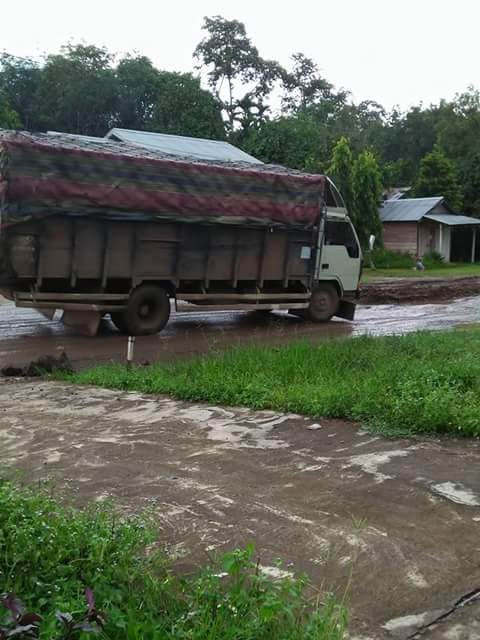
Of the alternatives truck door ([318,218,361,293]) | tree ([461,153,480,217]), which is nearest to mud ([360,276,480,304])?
truck door ([318,218,361,293])

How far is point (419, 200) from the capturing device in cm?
4006

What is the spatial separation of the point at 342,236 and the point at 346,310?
5.83 feet

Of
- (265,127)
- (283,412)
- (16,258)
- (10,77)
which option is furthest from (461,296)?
(10,77)

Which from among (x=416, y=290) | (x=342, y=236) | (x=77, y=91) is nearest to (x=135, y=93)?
(x=77, y=91)

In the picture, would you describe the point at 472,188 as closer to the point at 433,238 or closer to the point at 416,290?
the point at 433,238

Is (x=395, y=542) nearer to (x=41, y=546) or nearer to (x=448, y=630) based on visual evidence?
(x=448, y=630)

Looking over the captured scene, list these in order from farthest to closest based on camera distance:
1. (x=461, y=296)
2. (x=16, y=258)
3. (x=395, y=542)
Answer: (x=461, y=296), (x=16, y=258), (x=395, y=542)

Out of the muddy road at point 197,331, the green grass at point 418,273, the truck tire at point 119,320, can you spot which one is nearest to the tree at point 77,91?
the green grass at point 418,273

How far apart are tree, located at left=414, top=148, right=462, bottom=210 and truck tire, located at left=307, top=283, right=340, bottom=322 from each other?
29466 mm

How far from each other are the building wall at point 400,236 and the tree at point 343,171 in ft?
21.7

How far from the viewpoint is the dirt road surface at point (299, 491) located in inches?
132

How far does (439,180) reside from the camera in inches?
1718

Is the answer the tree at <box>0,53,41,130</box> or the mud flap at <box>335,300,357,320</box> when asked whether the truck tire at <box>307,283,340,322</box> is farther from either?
the tree at <box>0,53,41,130</box>

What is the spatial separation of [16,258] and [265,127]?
108 feet
